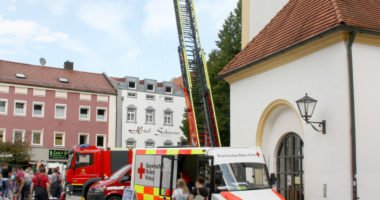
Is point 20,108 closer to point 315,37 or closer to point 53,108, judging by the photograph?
point 53,108

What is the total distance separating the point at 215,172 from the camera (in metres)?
11.7

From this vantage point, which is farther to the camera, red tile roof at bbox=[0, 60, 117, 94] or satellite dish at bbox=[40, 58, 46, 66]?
satellite dish at bbox=[40, 58, 46, 66]

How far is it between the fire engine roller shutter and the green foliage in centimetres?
2091

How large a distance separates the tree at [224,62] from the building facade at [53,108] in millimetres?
20175

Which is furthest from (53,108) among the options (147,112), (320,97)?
(320,97)

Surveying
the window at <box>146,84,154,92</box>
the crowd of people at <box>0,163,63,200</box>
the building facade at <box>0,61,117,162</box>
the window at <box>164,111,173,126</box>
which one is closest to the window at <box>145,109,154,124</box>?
the window at <box>164,111,173,126</box>

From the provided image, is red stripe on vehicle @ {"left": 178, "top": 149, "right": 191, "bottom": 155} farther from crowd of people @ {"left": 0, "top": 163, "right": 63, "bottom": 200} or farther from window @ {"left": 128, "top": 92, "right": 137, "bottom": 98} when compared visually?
window @ {"left": 128, "top": 92, "right": 137, "bottom": 98}

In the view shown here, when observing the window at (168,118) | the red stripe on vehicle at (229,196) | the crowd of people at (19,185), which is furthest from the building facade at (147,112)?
the red stripe on vehicle at (229,196)

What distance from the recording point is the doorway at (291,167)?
14297 mm

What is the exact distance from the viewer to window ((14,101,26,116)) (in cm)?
4656

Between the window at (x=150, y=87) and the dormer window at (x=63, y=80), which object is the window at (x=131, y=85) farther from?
the dormer window at (x=63, y=80)

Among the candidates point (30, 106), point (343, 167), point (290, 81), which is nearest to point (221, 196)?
point (343, 167)

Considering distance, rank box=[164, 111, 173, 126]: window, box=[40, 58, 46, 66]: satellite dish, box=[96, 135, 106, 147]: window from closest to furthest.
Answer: box=[96, 135, 106, 147]: window
box=[40, 58, 46, 66]: satellite dish
box=[164, 111, 173, 126]: window

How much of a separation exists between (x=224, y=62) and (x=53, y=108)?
23.8m
